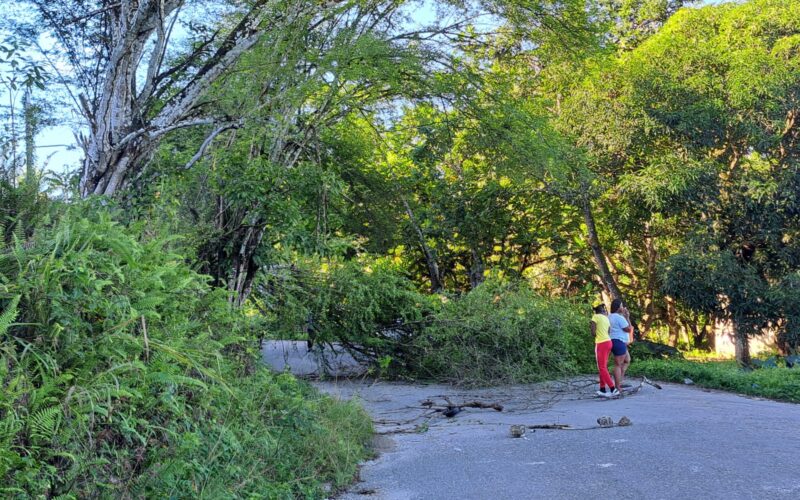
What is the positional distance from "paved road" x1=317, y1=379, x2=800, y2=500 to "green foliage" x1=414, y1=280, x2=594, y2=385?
2.69m

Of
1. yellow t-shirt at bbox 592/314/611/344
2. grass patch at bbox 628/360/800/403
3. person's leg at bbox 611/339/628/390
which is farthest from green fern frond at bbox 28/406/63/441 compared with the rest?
grass patch at bbox 628/360/800/403

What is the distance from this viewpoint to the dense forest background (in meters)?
4.42

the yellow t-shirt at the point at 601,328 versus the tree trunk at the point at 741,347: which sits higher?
the yellow t-shirt at the point at 601,328

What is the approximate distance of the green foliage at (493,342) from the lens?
1441 cm

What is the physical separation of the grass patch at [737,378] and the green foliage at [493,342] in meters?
2.09

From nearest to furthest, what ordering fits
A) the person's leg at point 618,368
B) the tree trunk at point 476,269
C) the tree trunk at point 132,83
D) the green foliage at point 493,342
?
the tree trunk at point 132,83 → the person's leg at point 618,368 → the green foliage at point 493,342 → the tree trunk at point 476,269

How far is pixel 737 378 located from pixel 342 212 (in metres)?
8.67

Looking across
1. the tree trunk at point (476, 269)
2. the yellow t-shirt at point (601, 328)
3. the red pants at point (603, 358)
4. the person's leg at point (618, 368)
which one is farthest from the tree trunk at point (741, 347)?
the yellow t-shirt at point (601, 328)

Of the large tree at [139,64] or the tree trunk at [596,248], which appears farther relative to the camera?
the tree trunk at [596,248]

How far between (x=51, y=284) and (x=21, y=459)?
3.51ft

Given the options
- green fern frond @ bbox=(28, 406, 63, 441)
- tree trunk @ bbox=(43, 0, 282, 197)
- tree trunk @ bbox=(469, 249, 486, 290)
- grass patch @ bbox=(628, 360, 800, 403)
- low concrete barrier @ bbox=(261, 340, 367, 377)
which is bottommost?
grass patch @ bbox=(628, 360, 800, 403)

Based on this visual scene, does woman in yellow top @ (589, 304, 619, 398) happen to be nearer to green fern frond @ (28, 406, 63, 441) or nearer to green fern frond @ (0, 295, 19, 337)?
green fern frond @ (28, 406, 63, 441)

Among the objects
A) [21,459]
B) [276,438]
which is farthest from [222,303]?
[21,459]

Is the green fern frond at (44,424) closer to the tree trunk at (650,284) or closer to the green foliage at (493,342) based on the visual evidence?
the green foliage at (493,342)
